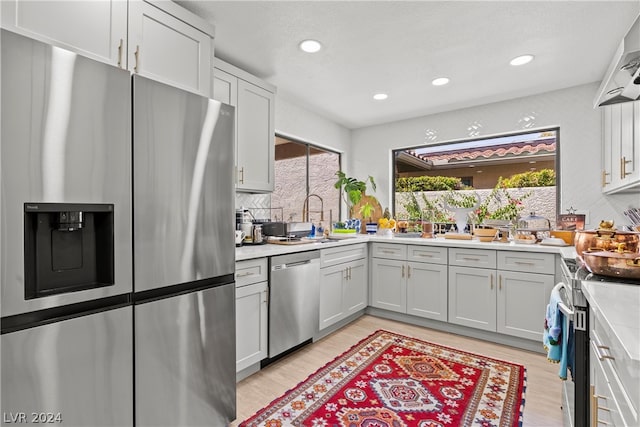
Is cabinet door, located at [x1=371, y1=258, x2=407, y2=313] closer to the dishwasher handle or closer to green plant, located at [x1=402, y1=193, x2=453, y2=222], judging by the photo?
green plant, located at [x1=402, y1=193, x2=453, y2=222]

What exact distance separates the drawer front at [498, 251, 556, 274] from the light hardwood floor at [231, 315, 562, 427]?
709 mm

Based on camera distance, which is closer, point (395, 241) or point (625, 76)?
point (625, 76)

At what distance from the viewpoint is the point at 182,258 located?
151cm

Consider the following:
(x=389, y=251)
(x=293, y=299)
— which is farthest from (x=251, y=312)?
(x=389, y=251)

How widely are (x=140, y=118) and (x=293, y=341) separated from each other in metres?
1.97

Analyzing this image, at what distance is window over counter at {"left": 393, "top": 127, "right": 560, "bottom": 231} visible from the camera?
341 cm

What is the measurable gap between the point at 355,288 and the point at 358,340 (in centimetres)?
59

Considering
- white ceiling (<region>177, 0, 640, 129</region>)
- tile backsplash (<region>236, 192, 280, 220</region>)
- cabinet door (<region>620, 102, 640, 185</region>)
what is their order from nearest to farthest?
white ceiling (<region>177, 0, 640, 129</region>)
cabinet door (<region>620, 102, 640, 185</region>)
tile backsplash (<region>236, 192, 280, 220</region>)

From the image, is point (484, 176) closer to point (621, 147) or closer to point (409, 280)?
point (621, 147)

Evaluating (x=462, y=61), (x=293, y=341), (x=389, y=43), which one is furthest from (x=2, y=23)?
(x=462, y=61)

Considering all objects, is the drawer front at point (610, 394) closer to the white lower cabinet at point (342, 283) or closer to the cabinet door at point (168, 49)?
the white lower cabinet at point (342, 283)

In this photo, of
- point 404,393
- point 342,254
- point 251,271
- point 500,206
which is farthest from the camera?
point 500,206

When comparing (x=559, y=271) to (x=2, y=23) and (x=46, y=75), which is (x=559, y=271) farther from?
(x=2, y=23)

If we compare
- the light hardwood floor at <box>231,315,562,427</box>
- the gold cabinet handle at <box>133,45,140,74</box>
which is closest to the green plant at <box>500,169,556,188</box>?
the light hardwood floor at <box>231,315,562,427</box>
